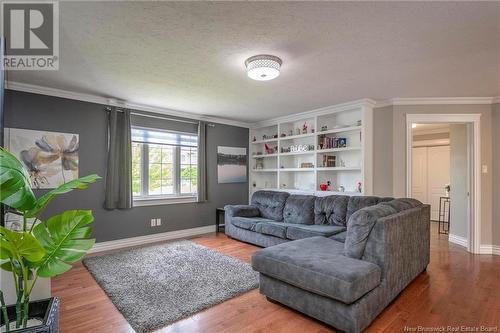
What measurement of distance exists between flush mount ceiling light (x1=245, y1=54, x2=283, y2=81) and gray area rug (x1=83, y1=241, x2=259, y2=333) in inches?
87.6

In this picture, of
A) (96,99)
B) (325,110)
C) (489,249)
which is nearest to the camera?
(489,249)

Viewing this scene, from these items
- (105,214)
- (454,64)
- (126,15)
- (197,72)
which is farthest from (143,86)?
(454,64)

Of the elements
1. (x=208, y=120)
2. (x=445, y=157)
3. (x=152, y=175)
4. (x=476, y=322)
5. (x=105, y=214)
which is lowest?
(x=476, y=322)

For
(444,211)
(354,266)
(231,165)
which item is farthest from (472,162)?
(231,165)

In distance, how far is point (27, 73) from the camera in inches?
123

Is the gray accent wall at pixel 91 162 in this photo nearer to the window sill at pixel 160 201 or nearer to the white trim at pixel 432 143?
the window sill at pixel 160 201

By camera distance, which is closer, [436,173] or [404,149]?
[404,149]

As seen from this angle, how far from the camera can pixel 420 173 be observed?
6961 mm

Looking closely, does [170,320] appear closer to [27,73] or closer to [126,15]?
[126,15]

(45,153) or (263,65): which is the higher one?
(263,65)

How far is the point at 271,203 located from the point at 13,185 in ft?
13.2

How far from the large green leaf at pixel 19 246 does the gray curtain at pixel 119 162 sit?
315 cm

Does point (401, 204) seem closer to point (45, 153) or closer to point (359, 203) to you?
point (359, 203)

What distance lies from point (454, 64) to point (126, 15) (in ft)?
10.4
